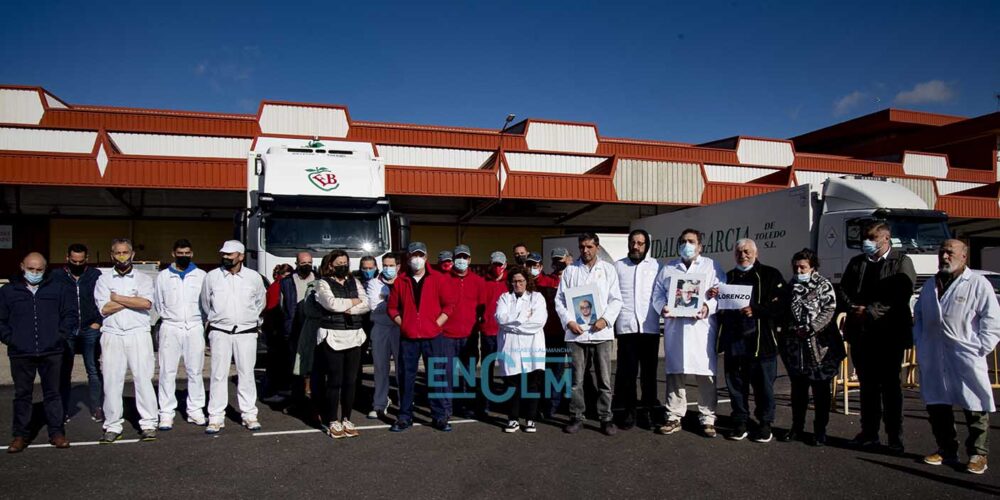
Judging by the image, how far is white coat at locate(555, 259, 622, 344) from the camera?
20.1 feet

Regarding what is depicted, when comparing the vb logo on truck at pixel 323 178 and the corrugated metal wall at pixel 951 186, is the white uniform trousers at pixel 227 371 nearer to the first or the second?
the vb logo on truck at pixel 323 178

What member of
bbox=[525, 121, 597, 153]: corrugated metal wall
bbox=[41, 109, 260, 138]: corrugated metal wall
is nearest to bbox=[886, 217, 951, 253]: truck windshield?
bbox=[525, 121, 597, 153]: corrugated metal wall

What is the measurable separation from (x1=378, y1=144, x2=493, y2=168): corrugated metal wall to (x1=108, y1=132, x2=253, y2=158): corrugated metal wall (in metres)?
4.70

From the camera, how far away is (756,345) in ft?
19.0

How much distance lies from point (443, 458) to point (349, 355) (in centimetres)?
145

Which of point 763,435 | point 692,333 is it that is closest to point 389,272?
point 692,333

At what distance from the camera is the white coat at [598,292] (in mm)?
6133

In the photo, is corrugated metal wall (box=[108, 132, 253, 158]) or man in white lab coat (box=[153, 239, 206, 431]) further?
corrugated metal wall (box=[108, 132, 253, 158])

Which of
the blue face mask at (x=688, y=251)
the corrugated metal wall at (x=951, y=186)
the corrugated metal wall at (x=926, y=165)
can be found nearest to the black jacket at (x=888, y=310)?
the blue face mask at (x=688, y=251)

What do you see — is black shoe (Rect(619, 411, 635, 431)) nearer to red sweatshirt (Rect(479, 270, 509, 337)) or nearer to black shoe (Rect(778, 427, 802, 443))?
black shoe (Rect(778, 427, 802, 443))

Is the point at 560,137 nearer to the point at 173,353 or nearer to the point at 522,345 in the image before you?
the point at 522,345

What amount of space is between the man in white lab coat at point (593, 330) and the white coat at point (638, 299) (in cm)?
9

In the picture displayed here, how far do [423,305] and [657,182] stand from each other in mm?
16917

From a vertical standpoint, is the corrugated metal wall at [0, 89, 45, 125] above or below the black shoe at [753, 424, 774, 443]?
above
